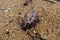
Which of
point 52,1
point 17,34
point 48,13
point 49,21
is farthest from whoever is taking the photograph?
point 52,1

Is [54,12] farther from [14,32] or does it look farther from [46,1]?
[14,32]

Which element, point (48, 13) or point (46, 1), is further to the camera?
point (46, 1)

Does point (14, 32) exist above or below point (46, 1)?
below

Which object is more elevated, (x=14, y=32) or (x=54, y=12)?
(x=54, y=12)

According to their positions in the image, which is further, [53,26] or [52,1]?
[52,1]

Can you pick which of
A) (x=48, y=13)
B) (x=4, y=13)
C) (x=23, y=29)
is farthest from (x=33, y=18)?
(x=4, y=13)

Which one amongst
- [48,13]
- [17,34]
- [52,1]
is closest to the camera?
[17,34]

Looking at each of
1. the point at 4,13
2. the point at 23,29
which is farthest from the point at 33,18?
the point at 4,13

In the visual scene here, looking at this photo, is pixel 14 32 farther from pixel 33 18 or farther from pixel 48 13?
pixel 48 13

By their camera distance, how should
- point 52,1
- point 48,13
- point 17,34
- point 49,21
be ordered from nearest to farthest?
1. point 17,34
2. point 49,21
3. point 48,13
4. point 52,1
